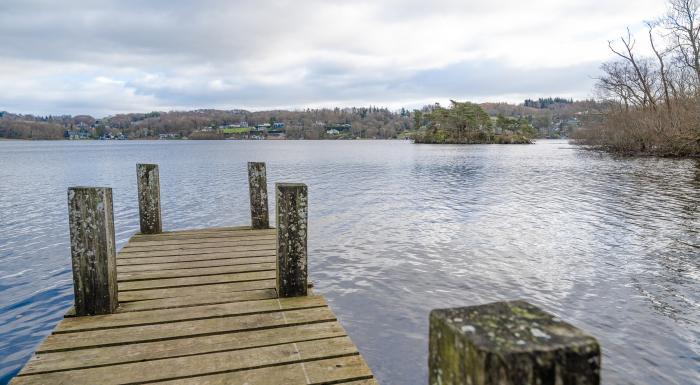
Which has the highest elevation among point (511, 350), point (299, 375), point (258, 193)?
point (511, 350)

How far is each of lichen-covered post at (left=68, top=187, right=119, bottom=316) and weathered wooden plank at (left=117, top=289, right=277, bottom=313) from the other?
303 millimetres

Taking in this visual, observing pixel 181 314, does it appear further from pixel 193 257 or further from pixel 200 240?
pixel 200 240

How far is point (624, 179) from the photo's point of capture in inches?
1109

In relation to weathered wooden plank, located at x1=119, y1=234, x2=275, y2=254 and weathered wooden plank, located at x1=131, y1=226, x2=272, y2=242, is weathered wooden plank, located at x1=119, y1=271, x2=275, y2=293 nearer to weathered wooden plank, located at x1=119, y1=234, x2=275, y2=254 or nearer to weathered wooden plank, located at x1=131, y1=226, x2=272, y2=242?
weathered wooden plank, located at x1=119, y1=234, x2=275, y2=254

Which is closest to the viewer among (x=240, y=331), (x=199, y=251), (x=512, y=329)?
(x=512, y=329)

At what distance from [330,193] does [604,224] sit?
1456 centimetres

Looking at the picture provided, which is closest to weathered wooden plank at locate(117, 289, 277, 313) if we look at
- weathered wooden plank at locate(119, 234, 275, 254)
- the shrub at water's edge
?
weathered wooden plank at locate(119, 234, 275, 254)

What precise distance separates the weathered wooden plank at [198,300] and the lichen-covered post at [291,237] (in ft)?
0.97

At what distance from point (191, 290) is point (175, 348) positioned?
186 cm

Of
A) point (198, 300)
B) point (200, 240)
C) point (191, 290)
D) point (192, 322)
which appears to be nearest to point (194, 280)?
point (191, 290)

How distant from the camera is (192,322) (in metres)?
4.97

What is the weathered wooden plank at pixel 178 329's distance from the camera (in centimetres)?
443

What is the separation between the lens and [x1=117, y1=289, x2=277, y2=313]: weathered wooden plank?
17.9 feet

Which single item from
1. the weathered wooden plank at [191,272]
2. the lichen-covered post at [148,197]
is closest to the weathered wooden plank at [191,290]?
the weathered wooden plank at [191,272]
